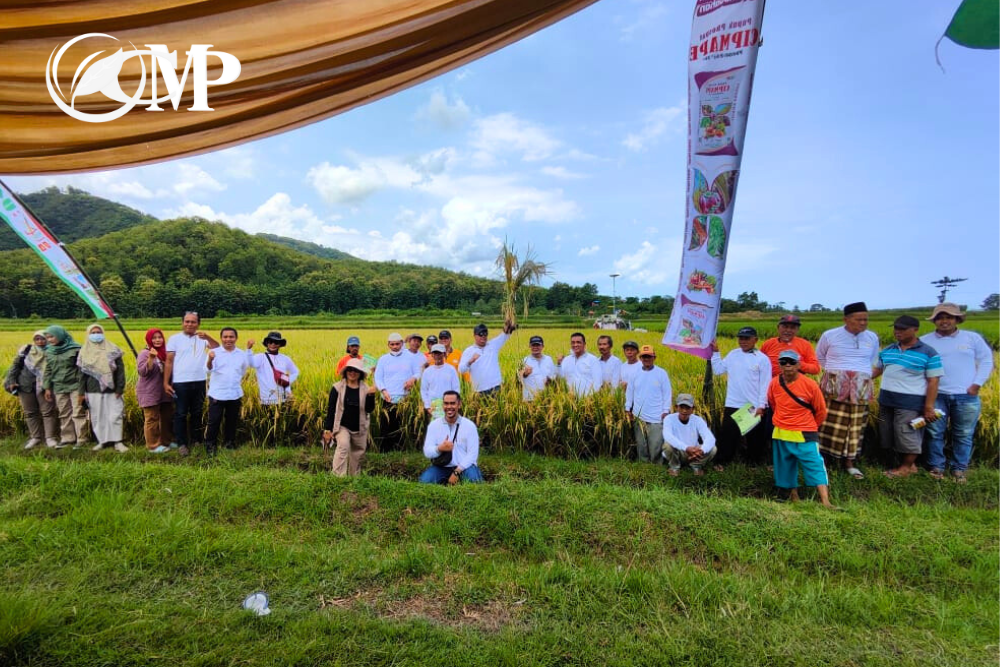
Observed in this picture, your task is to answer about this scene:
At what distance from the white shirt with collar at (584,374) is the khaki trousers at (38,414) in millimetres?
6353

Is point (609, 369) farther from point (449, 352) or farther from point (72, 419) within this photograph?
point (72, 419)

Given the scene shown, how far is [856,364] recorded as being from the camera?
4453mm

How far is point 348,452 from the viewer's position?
4.56 meters

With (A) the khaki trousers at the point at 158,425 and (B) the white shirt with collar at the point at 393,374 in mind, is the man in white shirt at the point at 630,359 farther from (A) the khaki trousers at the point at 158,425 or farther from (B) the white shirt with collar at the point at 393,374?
(A) the khaki trousers at the point at 158,425

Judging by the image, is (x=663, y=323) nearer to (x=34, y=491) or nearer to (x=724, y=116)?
(x=724, y=116)

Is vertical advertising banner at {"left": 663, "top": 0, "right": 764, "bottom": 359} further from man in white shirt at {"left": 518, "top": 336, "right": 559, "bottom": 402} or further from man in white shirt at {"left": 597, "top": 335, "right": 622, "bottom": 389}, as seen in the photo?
man in white shirt at {"left": 518, "top": 336, "right": 559, "bottom": 402}

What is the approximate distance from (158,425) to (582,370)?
5.14m

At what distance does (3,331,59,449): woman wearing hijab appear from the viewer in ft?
18.4

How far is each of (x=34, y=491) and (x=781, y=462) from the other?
6.18 m

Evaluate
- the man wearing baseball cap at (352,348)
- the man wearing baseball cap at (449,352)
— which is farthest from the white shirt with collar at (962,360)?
the man wearing baseball cap at (352,348)

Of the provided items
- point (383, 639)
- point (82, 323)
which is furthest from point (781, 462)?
point (82, 323)

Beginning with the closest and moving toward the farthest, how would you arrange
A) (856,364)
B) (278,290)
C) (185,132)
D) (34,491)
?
(185,132), (34,491), (856,364), (278,290)

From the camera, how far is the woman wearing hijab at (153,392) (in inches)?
209
